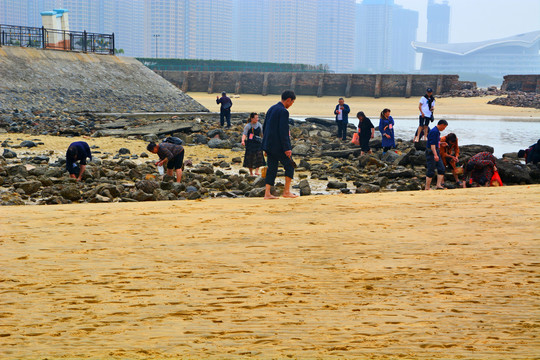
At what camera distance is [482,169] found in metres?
10.8

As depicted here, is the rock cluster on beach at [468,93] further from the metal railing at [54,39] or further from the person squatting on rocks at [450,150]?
the person squatting on rocks at [450,150]

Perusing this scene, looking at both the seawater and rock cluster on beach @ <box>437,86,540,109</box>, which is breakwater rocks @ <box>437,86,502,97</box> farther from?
the seawater

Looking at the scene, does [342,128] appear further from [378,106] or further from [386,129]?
[378,106]

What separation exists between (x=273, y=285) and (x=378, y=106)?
164ft

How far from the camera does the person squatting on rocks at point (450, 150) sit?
1222 cm

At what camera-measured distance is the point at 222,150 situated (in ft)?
65.3

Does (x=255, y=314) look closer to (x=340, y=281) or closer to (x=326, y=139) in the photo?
(x=340, y=281)

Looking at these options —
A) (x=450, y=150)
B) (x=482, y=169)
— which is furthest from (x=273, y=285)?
(x=450, y=150)

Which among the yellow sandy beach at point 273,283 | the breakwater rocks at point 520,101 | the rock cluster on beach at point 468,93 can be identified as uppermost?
the rock cluster on beach at point 468,93

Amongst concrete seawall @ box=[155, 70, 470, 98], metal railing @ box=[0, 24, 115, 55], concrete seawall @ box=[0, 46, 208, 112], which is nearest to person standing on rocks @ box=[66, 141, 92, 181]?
concrete seawall @ box=[0, 46, 208, 112]

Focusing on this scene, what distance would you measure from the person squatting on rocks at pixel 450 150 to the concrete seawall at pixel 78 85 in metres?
22.3

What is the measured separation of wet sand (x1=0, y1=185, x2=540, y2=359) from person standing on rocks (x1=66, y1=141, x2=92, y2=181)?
18.5 ft

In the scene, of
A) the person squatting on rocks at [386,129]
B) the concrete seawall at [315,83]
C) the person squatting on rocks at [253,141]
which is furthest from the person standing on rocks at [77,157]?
the concrete seawall at [315,83]

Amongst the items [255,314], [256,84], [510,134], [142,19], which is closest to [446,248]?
[255,314]
